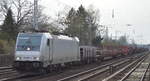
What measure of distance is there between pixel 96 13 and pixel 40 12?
3125 cm

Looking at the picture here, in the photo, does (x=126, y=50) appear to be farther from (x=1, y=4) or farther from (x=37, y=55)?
(x=37, y=55)

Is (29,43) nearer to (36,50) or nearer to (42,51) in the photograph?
(36,50)

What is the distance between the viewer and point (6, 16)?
6119 centimetres

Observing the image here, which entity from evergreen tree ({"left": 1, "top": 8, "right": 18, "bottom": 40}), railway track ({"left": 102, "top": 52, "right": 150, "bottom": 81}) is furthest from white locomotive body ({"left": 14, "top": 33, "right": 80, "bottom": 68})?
evergreen tree ({"left": 1, "top": 8, "right": 18, "bottom": 40})

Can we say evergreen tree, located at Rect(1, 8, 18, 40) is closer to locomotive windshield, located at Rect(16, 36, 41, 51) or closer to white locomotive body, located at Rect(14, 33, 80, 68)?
white locomotive body, located at Rect(14, 33, 80, 68)

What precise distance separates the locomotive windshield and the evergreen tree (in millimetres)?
31964

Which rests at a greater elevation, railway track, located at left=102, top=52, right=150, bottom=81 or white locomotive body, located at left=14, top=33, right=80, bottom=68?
white locomotive body, located at left=14, top=33, right=80, bottom=68

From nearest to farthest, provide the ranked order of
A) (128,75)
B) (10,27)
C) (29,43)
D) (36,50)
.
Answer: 1. (36,50)
2. (29,43)
3. (128,75)
4. (10,27)

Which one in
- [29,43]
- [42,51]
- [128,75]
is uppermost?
[29,43]

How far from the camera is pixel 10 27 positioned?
5872 cm

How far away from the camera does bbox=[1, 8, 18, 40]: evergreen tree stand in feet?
189

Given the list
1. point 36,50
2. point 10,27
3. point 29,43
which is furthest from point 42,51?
point 10,27

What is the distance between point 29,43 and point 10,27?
34.7 metres

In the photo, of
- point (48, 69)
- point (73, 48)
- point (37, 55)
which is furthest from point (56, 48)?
point (73, 48)
